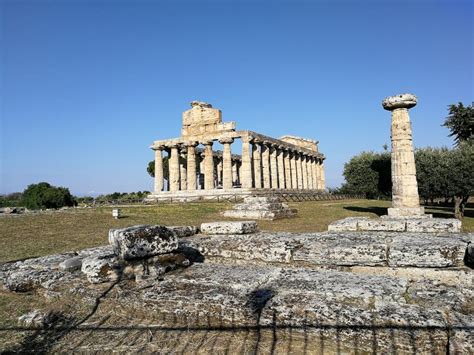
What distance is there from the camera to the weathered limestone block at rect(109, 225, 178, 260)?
5301 mm

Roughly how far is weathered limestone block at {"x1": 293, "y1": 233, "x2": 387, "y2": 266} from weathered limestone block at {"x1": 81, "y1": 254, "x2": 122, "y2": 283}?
2961 mm

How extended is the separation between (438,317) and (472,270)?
2.23 m

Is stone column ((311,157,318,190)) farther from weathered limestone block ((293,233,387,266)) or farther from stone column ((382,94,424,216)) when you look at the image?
weathered limestone block ((293,233,387,266))

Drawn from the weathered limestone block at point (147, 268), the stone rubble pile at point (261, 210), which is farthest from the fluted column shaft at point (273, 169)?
the weathered limestone block at point (147, 268)

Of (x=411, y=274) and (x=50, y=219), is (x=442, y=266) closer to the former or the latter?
(x=411, y=274)

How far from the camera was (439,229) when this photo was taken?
9.05m

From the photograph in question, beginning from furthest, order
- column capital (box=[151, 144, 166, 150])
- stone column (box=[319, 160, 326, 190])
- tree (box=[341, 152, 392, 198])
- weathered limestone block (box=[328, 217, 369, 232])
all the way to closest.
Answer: stone column (box=[319, 160, 326, 190]) → tree (box=[341, 152, 392, 198]) → column capital (box=[151, 144, 166, 150]) → weathered limestone block (box=[328, 217, 369, 232])

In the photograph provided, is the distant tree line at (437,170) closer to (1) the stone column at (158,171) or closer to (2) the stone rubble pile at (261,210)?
(2) the stone rubble pile at (261,210)

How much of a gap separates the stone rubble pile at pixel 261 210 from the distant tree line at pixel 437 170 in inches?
438

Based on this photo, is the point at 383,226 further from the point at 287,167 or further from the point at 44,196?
the point at 287,167

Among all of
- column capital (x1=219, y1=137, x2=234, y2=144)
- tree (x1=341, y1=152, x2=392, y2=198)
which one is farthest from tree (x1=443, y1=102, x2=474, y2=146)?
column capital (x1=219, y1=137, x2=234, y2=144)

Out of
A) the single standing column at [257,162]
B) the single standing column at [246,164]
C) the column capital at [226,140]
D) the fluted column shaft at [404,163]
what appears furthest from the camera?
the single standing column at [257,162]

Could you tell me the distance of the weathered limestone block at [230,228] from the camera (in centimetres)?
820

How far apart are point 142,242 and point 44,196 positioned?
32004 millimetres
